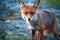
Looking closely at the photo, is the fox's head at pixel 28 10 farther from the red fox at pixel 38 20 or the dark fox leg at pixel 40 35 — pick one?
the dark fox leg at pixel 40 35

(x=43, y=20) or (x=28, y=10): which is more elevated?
(x=28, y=10)

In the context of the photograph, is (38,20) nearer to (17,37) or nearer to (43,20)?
(43,20)

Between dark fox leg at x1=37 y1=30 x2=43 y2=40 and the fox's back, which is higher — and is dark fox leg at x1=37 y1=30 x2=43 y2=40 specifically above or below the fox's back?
below

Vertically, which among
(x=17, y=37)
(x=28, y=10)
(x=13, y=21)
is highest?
(x=28, y=10)

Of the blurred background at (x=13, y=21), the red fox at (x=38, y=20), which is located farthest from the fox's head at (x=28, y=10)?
the blurred background at (x=13, y=21)

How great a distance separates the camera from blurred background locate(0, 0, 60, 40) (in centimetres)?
206

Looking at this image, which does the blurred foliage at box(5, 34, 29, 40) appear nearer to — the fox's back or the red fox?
the red fox

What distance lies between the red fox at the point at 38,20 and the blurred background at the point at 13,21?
0.20 feet

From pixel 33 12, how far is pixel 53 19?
0.92ft

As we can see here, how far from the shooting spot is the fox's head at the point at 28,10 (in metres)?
1.82

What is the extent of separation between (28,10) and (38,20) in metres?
0.14

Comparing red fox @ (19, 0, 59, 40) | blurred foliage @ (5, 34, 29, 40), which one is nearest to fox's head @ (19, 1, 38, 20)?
red fox @ (19, 0, 59, 40)

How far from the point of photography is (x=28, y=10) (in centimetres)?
187

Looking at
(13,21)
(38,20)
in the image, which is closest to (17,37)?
(13,21)
